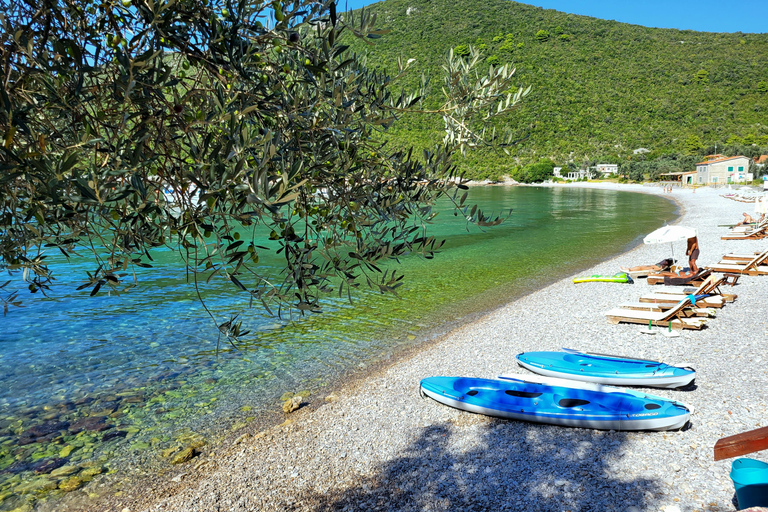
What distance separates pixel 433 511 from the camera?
17.8 feet

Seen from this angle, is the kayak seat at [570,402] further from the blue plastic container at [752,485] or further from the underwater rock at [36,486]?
the underwater rock at [36,486]

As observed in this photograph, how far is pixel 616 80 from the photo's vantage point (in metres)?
120

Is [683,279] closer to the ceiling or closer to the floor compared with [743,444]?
closer to the floor

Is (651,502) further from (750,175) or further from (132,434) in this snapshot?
(750,175)

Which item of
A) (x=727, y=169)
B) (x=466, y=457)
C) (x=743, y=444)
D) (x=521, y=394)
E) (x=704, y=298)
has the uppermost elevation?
(x=727, y=169)

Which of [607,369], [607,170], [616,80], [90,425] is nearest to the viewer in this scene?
[90,425]

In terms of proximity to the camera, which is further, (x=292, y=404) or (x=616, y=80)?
(x=616, y=80)

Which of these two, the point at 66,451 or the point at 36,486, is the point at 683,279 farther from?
the point at 36,486

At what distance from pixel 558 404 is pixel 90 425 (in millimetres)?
7504

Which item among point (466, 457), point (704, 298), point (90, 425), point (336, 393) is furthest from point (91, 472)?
point (704, 298)

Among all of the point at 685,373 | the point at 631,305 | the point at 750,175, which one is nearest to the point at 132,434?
the point at 685,373

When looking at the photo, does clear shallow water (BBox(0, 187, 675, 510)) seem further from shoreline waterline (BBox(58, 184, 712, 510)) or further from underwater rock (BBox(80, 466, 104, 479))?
shoreline waterline (BBox(58, 184, 712, 510))

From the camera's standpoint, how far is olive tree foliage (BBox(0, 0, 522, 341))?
2359 mm

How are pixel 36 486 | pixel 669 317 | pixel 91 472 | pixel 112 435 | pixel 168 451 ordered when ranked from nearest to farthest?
pixel 36 486
pixel 91 472
pixel 168 451
pixel 112 435
pixel 669 317
